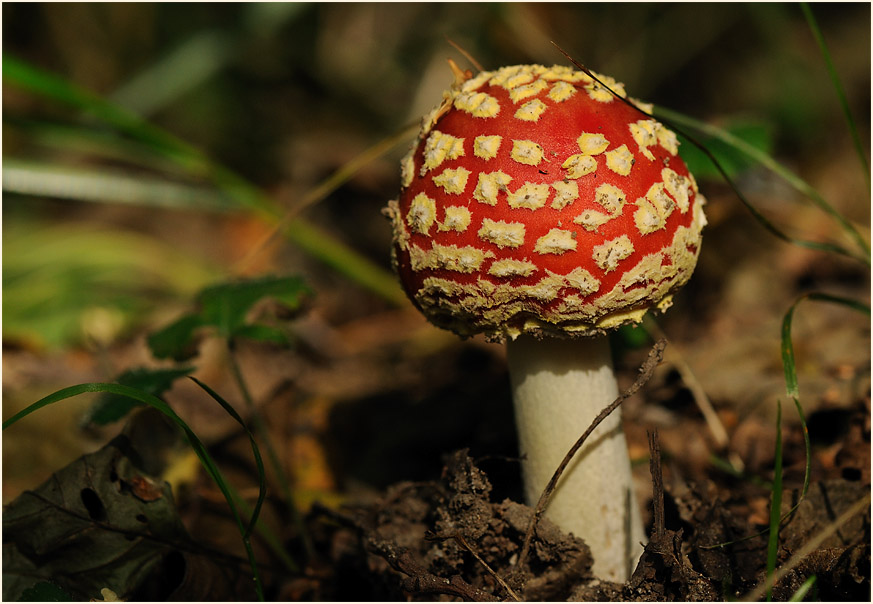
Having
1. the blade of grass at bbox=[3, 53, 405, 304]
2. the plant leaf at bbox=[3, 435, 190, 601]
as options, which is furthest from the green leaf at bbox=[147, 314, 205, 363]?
the blade of grass at bbox=[3, 53, 405, 304]

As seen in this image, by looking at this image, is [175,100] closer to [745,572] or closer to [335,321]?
[335,321]

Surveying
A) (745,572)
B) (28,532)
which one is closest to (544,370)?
(745,572)

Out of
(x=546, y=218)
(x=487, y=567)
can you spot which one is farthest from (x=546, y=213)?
(x=487, y=567)

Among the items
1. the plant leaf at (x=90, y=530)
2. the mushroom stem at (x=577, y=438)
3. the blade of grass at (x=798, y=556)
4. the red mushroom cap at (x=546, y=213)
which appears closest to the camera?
the blade of grass at (x=798, y=556)

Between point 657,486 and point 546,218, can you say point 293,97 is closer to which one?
point 546,218

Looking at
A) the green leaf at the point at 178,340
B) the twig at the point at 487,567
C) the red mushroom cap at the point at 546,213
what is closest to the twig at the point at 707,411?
the red mushroom cap at the point at 546,213

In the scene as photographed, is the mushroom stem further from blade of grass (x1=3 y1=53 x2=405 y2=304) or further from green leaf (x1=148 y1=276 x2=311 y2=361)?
blade of grass (x1=3 y1=53 x2=405 y2=304)

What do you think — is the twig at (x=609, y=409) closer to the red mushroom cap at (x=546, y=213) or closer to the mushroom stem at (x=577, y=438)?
the red mushroom cap at (x=546, y=213)
